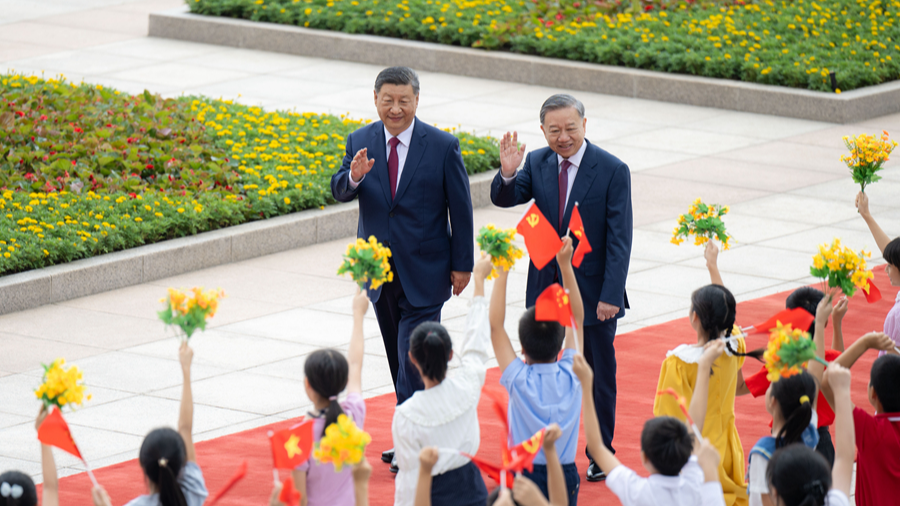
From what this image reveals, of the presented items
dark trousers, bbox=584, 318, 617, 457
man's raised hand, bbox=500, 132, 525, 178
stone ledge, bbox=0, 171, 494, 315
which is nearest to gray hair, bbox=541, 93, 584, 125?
man's raised hand, bbox=500, 132, 525, 178

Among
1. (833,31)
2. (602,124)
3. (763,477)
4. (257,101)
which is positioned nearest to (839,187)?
(602,124)

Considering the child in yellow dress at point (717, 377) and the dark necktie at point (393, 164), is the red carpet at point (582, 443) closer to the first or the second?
the child in yellow dress at point (717, 377)

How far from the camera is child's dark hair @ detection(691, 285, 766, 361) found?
577 centimetres

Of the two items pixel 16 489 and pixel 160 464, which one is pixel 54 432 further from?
pixel 160 464

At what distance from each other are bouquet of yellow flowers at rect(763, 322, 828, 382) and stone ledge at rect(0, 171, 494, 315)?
6.24m

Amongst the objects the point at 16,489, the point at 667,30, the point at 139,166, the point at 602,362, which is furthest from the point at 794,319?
the point at 667,30

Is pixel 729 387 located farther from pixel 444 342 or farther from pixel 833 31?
pixel 833 31

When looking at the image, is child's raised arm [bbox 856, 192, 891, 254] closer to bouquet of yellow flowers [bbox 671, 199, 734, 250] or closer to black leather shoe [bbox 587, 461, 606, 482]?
bouquet of yellow flowers [bbox 671, 199, 734, 250]

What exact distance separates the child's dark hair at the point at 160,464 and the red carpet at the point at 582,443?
80.3 inches

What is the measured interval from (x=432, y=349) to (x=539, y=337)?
58 cm

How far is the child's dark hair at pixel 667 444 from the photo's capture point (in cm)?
445

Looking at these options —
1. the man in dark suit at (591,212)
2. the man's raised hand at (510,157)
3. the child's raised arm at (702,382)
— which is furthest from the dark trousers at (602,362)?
the child's raised arm at (702,382)

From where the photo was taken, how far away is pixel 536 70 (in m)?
17.8

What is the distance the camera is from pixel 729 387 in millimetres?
6168
